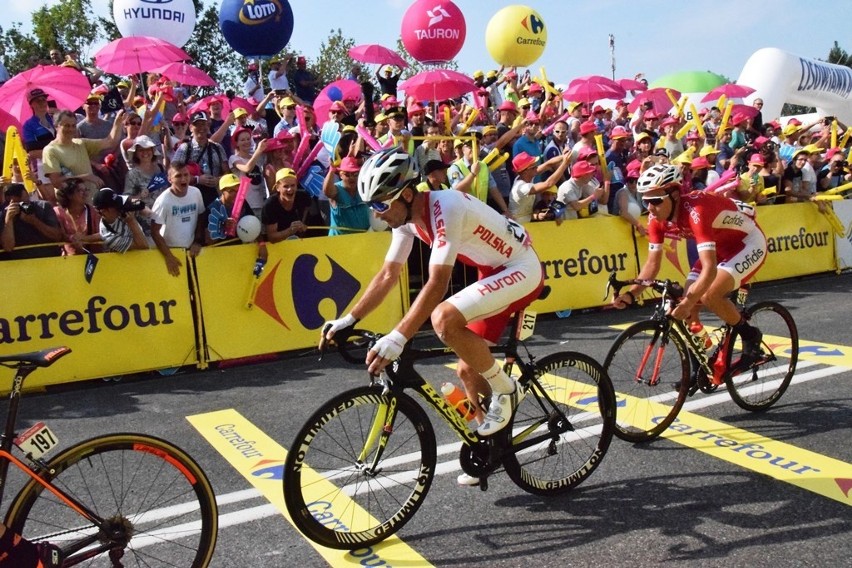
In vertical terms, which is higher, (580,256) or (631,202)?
(631,202)

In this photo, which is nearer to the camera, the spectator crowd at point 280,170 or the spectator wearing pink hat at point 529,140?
the spectator crowd at point 280,170

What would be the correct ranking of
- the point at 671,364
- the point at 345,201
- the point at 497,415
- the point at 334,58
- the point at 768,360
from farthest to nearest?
the point at 334,58 < the point at 345,201 < the point at 768,360 < the point at 671,364 < the point at 497,415

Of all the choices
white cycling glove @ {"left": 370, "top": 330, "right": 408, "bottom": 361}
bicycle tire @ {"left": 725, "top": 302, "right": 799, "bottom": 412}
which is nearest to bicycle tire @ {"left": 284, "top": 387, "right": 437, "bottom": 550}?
white cycling glove @ {"left": 370, "top": 330, "right": 408, "bottom": 361}

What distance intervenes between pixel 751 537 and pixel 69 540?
125 inches

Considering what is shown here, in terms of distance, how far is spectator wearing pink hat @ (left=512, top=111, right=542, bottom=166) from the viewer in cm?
1101

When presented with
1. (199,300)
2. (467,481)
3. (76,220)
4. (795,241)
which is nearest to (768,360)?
(467,481)

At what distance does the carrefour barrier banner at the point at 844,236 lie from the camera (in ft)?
41.1

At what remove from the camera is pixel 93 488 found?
3.33 m

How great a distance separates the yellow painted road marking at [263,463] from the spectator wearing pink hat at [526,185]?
4.85 metres

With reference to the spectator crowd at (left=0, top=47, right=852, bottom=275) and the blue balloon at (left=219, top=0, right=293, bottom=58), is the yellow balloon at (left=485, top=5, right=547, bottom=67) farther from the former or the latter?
the spectator crowd at (left=0, top=47, right=852, bottom=275)

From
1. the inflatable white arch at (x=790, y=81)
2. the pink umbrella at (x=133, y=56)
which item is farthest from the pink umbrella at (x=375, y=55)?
the inflatable white arch at (x=790, y=81)

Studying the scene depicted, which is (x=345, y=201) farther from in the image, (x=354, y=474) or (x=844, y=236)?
(x=844, y=236)

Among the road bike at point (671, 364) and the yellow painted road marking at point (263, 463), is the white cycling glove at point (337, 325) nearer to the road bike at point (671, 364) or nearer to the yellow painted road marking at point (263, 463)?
the yellow painted road marking at point (263, 463)

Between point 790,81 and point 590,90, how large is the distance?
38.2ft
